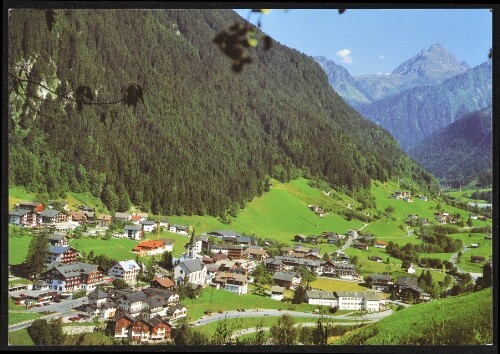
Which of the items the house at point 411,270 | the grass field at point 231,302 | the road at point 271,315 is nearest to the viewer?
the road at point 271,315

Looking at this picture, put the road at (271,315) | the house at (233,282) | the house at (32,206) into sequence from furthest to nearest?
the house at (233,282), the road at (271,315), the house at (32,206)

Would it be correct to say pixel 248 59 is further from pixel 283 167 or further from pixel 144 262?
pixel 283 167

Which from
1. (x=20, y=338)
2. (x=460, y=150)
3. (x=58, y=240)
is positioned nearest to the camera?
(x=20, y=338)

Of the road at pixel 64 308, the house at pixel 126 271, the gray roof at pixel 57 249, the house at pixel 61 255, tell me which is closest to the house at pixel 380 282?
the house at pixel 126 271

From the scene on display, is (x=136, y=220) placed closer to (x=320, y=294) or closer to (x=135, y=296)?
(x=135, y=296)

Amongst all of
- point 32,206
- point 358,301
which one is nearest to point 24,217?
point 32,206

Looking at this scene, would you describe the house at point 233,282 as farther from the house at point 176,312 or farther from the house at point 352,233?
the house at point 352,233
